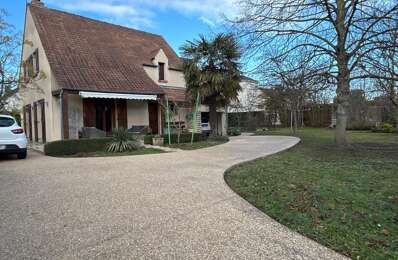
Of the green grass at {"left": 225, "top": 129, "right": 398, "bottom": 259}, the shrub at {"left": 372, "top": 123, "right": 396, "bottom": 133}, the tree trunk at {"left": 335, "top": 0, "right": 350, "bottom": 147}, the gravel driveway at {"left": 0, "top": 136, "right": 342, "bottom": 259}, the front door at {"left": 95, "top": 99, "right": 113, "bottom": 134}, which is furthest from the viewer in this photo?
the shrub at {"left": 372, "top": 123, "right": 396, "bottom": 133}

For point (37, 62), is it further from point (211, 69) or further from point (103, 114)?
point (211, 69)

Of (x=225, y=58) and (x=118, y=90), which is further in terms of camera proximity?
(x=225, y=58)

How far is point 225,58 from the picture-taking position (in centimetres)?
1612

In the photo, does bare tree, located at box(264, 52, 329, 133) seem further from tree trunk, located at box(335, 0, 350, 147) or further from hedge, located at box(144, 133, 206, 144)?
hedge, located at box(144, 133, 206, 144)

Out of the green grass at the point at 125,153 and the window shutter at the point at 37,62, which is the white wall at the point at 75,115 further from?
the green grass at the point at 125,153

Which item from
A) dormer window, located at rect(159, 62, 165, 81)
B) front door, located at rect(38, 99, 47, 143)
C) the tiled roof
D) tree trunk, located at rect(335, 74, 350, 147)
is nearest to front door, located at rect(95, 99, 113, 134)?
the tiled roof

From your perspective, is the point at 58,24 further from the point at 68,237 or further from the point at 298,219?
the point at 298,219

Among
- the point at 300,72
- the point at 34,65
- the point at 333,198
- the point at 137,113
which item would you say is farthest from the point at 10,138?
the point at 300,72

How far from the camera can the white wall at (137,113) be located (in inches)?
678

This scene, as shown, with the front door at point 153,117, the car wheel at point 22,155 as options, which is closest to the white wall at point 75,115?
the car wheel at point 22,155

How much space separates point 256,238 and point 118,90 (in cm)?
1274

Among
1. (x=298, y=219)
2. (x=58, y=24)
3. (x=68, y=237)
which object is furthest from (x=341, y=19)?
(x=58, y=24)

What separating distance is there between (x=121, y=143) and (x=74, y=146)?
6.50ft

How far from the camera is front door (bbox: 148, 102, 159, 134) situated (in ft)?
60.0
